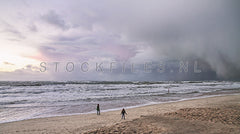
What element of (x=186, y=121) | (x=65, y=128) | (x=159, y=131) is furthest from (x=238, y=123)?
(x=65, y=128)

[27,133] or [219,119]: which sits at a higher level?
[219,119]

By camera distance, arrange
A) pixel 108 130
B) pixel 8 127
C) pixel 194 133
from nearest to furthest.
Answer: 1. pixel 194 133
2. pixel 108 130
3. pixel 8 127

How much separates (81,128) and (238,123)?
10987mm

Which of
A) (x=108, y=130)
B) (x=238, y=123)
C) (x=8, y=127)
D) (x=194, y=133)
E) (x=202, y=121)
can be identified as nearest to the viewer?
(x=194, y=133)

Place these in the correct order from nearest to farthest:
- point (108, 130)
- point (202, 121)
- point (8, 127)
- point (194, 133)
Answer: point (194, 133) < point (108, 130) < point (202, 121) < point (8, 127)

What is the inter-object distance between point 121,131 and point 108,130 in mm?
856

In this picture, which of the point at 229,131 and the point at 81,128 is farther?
the point at 81,128

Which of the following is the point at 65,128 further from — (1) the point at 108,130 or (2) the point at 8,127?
(2) the point at 8,127

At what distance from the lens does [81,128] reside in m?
11.2

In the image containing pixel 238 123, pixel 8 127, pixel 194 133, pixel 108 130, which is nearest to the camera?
pixel 194 133

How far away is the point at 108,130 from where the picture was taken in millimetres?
9516

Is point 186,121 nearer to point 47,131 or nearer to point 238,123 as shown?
point 238,123

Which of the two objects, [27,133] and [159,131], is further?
[27,133]

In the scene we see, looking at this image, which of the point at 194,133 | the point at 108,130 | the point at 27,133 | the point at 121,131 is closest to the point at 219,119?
the point at 194,133
